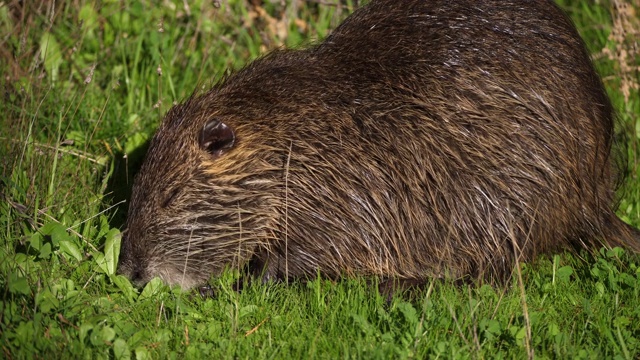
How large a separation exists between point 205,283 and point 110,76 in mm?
1880

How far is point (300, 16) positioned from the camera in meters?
6.14

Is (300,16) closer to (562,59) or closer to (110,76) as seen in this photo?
(110,76)

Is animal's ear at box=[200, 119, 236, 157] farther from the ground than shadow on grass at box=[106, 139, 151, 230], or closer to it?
farther from the ground

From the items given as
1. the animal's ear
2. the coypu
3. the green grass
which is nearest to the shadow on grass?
the green grass

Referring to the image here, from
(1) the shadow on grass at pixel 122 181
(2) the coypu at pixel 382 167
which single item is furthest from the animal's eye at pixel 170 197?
(1) the shadow on grass at pixel 122 181

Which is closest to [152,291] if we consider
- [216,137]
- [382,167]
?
[216,137]

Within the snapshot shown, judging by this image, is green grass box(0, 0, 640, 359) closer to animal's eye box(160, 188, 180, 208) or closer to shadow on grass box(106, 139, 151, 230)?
shadow on grass box(106, 139, 151, 230)

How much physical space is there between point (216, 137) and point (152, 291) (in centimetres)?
65

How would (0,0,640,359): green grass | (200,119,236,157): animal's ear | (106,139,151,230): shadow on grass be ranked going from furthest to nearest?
(106,139,151,230): shadow on grass < (200,119,236,157): animal's ear < (0,0,640,359): green grass

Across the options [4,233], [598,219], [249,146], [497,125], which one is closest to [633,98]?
[598,219]

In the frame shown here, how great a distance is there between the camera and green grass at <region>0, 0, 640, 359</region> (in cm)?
322

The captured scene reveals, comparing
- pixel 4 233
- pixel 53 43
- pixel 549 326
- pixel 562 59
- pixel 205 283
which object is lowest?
pixel 549 326

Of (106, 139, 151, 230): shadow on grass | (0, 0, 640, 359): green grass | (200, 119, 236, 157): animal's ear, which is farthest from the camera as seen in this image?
(106, 139, 151, 230): shadow on grass

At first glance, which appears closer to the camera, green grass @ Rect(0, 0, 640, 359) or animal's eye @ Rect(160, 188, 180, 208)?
green grass @ Rect(0, 0, 640, 359)
